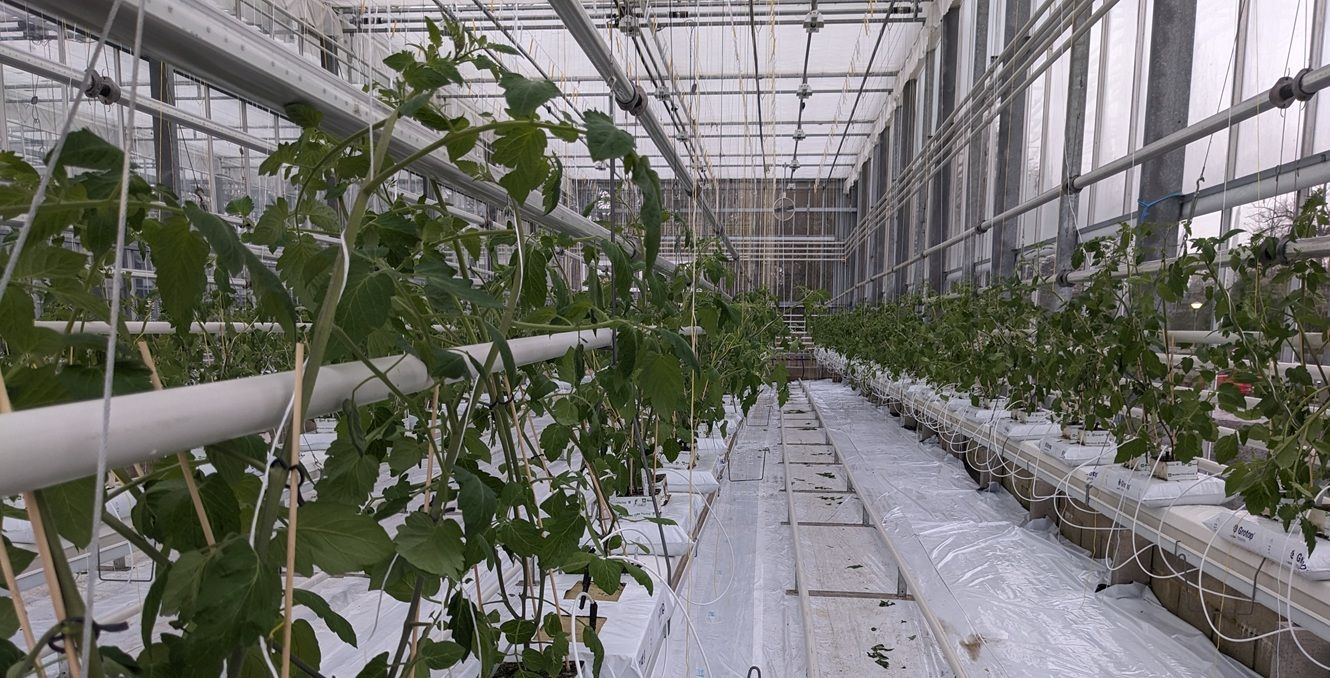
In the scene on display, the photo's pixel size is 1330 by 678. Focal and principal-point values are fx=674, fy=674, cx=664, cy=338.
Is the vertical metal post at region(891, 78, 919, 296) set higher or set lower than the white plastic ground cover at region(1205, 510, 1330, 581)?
higher

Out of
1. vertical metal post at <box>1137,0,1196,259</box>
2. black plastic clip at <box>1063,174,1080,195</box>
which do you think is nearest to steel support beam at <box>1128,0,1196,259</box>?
vertical metal post at <box>1137,0,1196,259</box>

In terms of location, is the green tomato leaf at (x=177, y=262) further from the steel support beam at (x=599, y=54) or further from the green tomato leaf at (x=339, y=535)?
the steel support beam at (x=599, y=54)

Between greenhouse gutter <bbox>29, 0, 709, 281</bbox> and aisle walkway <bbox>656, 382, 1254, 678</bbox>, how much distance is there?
980mm

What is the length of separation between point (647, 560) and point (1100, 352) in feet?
5.78

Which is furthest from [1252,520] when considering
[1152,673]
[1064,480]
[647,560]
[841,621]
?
[647,560]

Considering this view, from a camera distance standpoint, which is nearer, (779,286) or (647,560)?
(647,560)

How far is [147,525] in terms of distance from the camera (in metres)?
0.50

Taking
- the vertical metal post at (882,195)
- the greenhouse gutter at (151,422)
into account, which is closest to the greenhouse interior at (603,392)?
the greenhouse gutter at (151,422)

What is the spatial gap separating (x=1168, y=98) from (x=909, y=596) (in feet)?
7.97

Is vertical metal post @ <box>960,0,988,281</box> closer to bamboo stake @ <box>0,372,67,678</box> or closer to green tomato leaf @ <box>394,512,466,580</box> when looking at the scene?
green tomato leaf @ <box>394,512,466,580</box>

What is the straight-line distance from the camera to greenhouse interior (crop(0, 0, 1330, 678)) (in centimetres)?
39

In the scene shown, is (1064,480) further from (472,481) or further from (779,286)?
(779,286)

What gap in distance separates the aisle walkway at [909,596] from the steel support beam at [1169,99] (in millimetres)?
1487

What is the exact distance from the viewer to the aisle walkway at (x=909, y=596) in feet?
6.38
